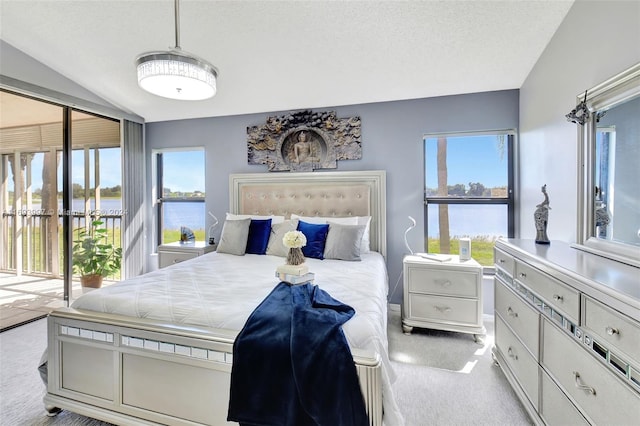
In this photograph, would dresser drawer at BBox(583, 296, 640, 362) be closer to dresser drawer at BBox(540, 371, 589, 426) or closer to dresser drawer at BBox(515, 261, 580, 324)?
dresser drawer at BBox(515, 261, 580, 324)

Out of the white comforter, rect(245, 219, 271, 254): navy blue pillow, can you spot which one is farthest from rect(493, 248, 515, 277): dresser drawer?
rect(245, 219, 271, 254): navy blue pillow

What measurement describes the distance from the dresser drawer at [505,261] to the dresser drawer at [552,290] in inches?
4.4

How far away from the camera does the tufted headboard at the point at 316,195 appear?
3.42m

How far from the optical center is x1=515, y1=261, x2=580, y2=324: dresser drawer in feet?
4.17

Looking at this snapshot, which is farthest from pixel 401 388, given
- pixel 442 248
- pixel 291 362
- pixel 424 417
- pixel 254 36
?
pixel 254 36

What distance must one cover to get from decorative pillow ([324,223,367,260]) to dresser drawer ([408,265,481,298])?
58 cm

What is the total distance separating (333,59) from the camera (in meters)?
2.85

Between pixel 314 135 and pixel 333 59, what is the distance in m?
1.04

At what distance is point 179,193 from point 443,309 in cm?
389

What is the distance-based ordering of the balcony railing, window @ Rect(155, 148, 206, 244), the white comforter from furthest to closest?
window @ Rect(155, 148, 206, 244)
the balcony railing
the white comforter

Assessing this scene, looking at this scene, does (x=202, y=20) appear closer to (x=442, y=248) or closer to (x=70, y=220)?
(x=70, y=220)

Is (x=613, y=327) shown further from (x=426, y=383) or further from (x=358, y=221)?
(x=358, y=221)

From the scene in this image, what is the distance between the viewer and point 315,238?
2.95 metres

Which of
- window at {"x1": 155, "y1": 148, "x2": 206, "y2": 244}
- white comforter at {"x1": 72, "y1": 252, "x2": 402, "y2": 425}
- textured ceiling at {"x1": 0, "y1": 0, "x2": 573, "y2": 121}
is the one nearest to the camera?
white comforter at {"x1": 72, "y1": 252, "x2": 402, "y2": 425}
